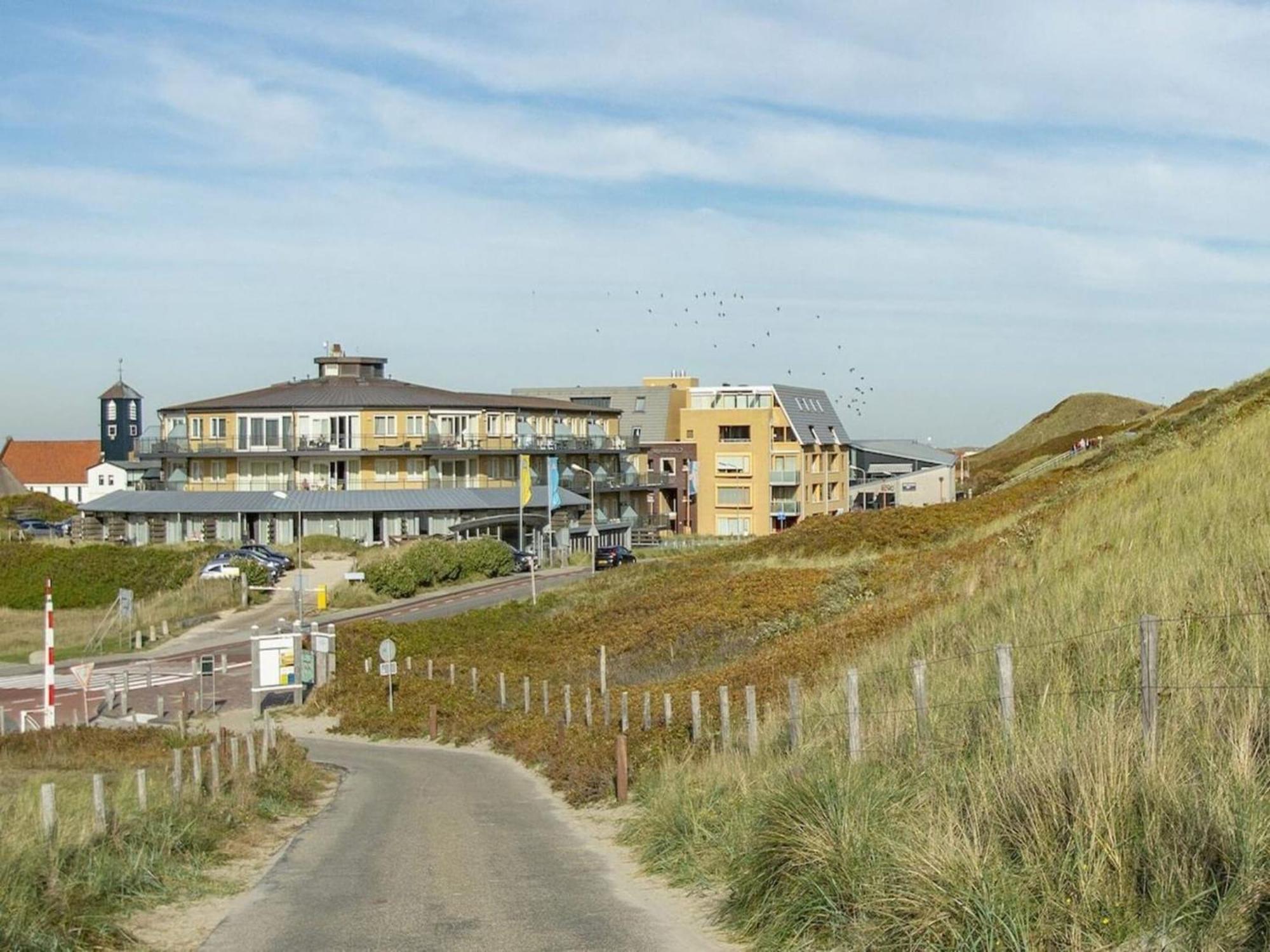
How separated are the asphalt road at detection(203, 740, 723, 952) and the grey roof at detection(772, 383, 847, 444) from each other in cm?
A: 8483

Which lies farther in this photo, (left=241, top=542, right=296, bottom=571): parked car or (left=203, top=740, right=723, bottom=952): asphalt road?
(left=241, top=542, right=296, bottom=571): parked car

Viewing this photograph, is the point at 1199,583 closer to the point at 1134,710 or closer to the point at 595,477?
the point at 1134,710

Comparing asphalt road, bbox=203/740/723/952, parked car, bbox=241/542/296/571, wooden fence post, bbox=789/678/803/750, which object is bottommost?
asphalt road, bbox=203/740/723/952

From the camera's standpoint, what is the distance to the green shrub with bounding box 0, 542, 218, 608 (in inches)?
2805

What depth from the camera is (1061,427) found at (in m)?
160

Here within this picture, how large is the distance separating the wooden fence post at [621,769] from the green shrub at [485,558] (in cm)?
5203

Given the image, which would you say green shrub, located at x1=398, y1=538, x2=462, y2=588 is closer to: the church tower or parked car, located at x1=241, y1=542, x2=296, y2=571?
parked car, located at x1=241, y1=542, x2=296, y2=571

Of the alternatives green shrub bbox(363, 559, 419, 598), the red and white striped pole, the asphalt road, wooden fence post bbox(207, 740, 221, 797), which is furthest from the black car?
wooden fence post bbox(207, 740, 221, 797)

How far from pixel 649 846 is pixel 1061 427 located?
153 metres

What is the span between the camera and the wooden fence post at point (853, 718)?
40.4ft

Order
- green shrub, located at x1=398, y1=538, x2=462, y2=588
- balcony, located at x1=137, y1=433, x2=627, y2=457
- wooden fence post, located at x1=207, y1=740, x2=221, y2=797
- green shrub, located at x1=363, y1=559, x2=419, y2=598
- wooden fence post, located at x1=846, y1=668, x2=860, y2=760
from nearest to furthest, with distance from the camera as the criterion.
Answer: wooden fence post, located at x1=846, y1=668, x2=860, y2=760 < wooden fence post, located at x1=207, y1=740, x2=221, y2=797 < green shrub, located at x1=363, y1=559, x2=419, y2=598 < green shrub, located at x1=398, y1=538, x2=462, y2=588 < balcony, located at x1=137, y1=433, x2=627, y2=457

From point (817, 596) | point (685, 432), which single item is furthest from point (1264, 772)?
point (685, 432)

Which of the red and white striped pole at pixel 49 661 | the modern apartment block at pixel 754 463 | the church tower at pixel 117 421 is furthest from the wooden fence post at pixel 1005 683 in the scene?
the church tower at pixel 117 421

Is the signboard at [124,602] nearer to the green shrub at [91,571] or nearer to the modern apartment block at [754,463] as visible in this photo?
the green shrub at [91,571]
